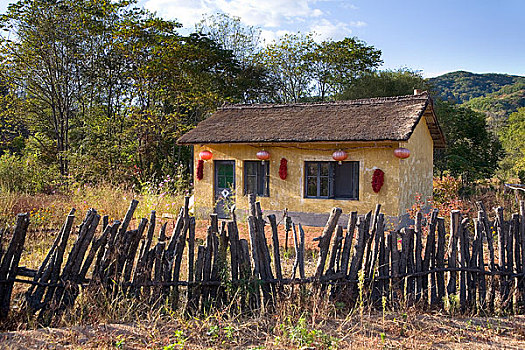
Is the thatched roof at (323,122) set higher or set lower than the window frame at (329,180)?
higher

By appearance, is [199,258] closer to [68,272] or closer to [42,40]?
[68,272]

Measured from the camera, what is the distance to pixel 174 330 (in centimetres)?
428

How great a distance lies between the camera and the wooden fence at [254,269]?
452cm

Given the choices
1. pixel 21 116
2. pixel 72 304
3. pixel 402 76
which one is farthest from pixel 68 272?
pixel 402 76

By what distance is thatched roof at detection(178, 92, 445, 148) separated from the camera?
35.6 feet

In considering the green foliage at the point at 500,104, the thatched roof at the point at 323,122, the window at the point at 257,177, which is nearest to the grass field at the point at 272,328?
the thatched roof at the point at 323,122

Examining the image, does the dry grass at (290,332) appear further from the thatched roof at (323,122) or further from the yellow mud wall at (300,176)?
the yellow mud wall at (300,176)

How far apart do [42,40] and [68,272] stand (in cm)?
1661

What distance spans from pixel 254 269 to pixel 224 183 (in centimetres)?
823

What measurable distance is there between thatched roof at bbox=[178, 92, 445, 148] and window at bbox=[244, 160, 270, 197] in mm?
988

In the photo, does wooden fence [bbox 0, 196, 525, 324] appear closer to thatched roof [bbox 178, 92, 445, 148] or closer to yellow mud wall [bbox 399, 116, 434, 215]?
thatched roof [bbox 178, 92, 445, 148]

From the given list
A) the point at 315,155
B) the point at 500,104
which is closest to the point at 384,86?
the point at 315,155

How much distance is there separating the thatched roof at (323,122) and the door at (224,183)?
3.21ft

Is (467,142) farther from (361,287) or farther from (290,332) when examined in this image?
(290,332)
